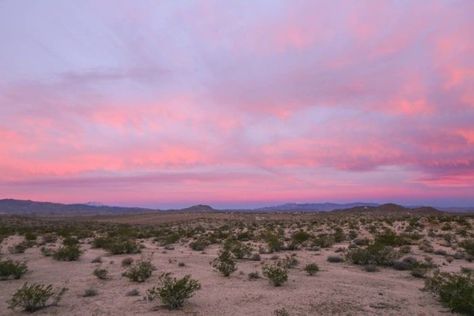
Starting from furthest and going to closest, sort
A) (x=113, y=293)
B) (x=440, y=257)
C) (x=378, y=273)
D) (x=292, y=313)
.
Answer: (x=440, y=257) < (x=378, y=273) < (x=113, y=293) < (x=292, y=313)

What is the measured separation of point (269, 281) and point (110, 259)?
11.0 meters

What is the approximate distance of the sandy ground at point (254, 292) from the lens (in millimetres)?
11438

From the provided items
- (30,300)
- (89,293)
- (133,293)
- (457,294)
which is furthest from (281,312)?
(30,300)

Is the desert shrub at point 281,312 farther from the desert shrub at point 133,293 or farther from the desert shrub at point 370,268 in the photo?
the desert shrub at point 370,268

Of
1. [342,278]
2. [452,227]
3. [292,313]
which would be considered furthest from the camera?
[452,227]

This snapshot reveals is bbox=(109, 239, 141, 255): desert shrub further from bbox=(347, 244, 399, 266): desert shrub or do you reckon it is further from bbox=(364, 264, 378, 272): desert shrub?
bbox=(364, 264, 378, 272): desert shrub

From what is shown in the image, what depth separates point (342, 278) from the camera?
49.8 ft

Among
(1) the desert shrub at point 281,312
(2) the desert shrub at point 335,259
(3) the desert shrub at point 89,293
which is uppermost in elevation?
(2) the desert shrub at point 335,259

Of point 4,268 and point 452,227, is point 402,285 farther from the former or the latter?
point 452,227

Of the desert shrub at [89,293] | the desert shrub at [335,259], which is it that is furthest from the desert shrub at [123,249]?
the desert shrub at [335,259]

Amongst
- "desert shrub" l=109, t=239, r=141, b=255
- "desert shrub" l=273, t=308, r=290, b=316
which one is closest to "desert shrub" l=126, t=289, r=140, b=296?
"desert shrub" l=273, t=308, r=290, b=316

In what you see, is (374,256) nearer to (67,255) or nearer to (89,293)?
(89,293)

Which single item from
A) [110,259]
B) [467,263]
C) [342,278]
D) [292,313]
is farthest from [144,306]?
[467,263]

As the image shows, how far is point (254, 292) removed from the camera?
13398 millimetres
